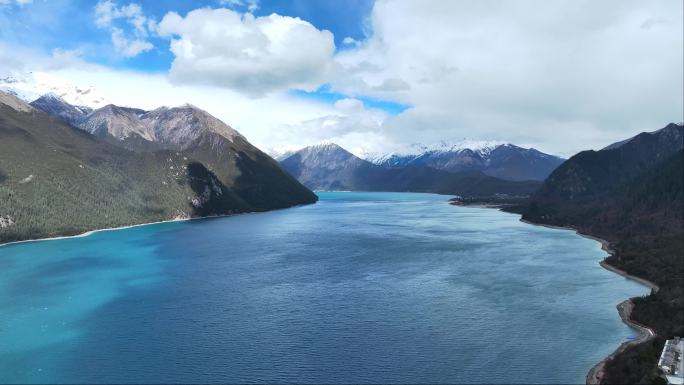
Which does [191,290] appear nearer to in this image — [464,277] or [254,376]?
[254,376]

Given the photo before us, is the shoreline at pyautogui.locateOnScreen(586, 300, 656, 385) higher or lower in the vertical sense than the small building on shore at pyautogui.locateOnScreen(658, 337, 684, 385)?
lower

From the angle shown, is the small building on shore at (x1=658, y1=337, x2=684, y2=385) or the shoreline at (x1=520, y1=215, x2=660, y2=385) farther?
the shoreline at (x1=520, y1=215, x2=660, y2=385)

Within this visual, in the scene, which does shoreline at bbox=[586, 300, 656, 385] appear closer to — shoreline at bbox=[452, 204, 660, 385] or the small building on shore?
shoreline at bbox=[452, 204, 660, 385]

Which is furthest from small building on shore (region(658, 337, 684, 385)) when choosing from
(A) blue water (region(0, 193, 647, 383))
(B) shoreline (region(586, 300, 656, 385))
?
(A) blue water (region(0, 193, 647, 383))

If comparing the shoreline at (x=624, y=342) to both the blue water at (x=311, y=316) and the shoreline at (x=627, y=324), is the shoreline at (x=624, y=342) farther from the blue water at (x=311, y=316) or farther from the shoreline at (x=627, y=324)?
the blue water at (x=311, y=316)

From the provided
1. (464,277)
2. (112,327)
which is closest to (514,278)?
(464,277)

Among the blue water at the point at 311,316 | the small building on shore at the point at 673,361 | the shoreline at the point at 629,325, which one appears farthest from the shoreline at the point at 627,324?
the small building on shore at the point at 673,361

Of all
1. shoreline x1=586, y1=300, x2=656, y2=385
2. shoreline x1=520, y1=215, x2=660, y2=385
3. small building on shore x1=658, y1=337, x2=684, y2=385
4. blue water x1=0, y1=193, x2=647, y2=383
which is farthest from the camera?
blue water x1=0, y1=193, x2=647, y2=383

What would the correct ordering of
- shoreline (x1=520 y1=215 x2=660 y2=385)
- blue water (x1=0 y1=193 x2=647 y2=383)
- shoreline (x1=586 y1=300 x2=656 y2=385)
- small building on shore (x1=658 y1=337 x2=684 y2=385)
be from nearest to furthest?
small building on shore (x1=658 y1=337 x2=684 y2=385), shoreline (x1=586 y1=300 x2=656 y2=385), shoreline (x1=520 y1=215 x2=660 y2=385), blue water (x1=0 y1=193 x2=647 y2=383)
